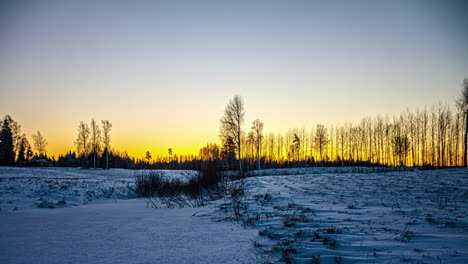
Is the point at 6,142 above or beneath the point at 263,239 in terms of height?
above

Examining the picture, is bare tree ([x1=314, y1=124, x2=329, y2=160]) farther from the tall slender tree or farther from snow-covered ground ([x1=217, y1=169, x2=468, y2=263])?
the tall slender tree

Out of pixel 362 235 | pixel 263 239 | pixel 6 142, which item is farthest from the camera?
pixel 6 142

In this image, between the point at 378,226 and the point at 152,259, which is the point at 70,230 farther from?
the point at 378,226

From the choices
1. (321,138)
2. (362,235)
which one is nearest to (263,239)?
(362,235)

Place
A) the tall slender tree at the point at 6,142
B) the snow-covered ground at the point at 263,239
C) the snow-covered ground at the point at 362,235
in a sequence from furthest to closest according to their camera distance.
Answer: the tall slender tree at the point at 6,142
the snow-covered ground at the point at 263,239
the snow-covered ground at the point at 362,235

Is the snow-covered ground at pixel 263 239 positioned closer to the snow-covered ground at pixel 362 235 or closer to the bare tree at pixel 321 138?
the snow-covered ground at pixel 362 235

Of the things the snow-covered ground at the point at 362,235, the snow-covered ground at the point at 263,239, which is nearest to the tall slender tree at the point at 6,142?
the snow-covered ground at the point at 263,239

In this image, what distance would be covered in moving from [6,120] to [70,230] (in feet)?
212

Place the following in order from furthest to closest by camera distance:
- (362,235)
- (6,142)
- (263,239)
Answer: (6,142) < (263,239) < (362,235)

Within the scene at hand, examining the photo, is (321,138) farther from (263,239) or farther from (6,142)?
(6,142)

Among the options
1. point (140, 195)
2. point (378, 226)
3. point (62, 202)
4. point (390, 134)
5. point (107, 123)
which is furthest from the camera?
point (107, 123)

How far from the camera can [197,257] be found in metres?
3.13

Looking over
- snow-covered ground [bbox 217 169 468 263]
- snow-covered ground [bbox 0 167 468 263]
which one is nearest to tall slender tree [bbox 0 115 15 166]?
snow-covered ground [bbox 0 167 468 263]

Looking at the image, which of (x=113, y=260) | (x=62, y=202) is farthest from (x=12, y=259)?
(x=62, y=202)
